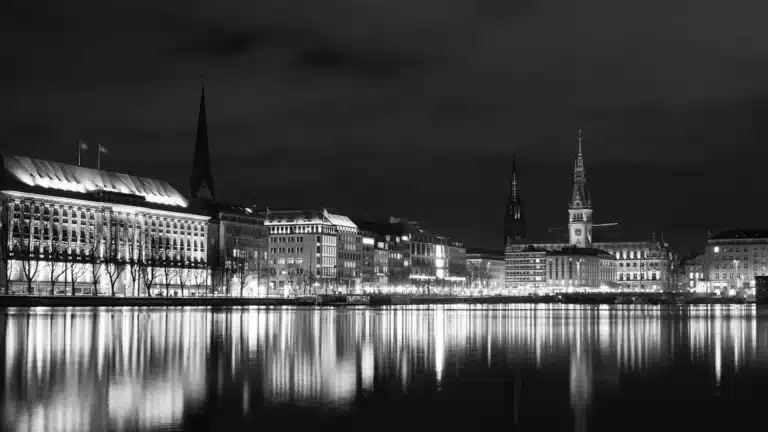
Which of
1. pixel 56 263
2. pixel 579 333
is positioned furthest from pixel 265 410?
pixel 56 263

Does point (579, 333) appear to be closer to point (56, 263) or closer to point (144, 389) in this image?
point (144, 389)

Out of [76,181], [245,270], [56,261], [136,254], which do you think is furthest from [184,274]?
[56,261]

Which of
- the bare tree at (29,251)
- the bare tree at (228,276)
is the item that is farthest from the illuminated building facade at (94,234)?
the bare tree at (228,276)

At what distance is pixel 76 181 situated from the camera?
541ft

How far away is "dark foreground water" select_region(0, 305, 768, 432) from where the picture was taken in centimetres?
2138

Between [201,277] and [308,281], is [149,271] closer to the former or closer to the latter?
[201,277]

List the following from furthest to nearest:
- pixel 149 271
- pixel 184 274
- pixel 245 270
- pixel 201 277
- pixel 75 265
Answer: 1. pixel 245 270
2. pixel 201 277
3. pixel 184 274
4. pixel 149 271
5. pixel 75 265

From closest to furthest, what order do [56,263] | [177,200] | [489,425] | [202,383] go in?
[489,425] < [202,383] < [56,263] < [177,200]

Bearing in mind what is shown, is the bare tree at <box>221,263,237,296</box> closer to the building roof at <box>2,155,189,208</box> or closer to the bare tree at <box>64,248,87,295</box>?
the building roof at <box>2,155,189,208</box>

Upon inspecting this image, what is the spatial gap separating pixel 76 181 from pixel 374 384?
5751 inches

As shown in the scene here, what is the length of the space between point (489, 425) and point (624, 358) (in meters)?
17.7

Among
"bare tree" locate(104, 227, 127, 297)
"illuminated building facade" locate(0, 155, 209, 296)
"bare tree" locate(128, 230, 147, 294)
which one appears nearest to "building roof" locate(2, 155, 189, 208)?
"illuminated building facade" locate(0, 155, 209, 296)

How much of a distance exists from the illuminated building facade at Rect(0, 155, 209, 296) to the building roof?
6.6 inches

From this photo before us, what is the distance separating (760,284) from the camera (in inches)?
7781
